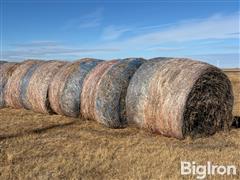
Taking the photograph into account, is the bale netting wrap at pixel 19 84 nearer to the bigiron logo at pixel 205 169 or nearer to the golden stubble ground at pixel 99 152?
the golden stubble ground at pixel 99 152

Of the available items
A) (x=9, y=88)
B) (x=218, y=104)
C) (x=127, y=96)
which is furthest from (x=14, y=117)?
(x=218, y=104)

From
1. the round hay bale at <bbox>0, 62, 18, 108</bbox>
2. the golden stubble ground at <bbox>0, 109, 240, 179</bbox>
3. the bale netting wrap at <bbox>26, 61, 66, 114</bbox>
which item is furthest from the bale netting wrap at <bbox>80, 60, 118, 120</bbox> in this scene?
the round hay bale at <bbox>0, 62, 18, 108</bbox>

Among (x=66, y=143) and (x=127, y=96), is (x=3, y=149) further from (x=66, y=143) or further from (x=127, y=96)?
(x=127, y=96)

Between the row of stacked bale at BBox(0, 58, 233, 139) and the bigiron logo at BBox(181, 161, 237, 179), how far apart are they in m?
2.08

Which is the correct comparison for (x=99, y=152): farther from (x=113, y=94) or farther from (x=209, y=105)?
(x=209, y=105)

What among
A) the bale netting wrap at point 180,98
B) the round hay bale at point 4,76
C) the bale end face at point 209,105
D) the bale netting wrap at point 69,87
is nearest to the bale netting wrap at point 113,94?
the bale netting wrap at point 180,98

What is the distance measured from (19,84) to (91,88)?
4.32m

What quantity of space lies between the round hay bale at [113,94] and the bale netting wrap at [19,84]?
4.20 m

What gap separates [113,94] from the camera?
1203 cm

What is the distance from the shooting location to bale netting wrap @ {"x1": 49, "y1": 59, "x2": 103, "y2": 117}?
1347 cm

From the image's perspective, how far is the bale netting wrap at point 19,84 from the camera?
52.1ft

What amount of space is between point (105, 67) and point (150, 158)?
4955 millimetres

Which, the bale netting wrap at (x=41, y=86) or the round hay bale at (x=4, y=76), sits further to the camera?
the round hay bale at (x=4, y=76)

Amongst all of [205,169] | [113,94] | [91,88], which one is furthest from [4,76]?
[205,169]
